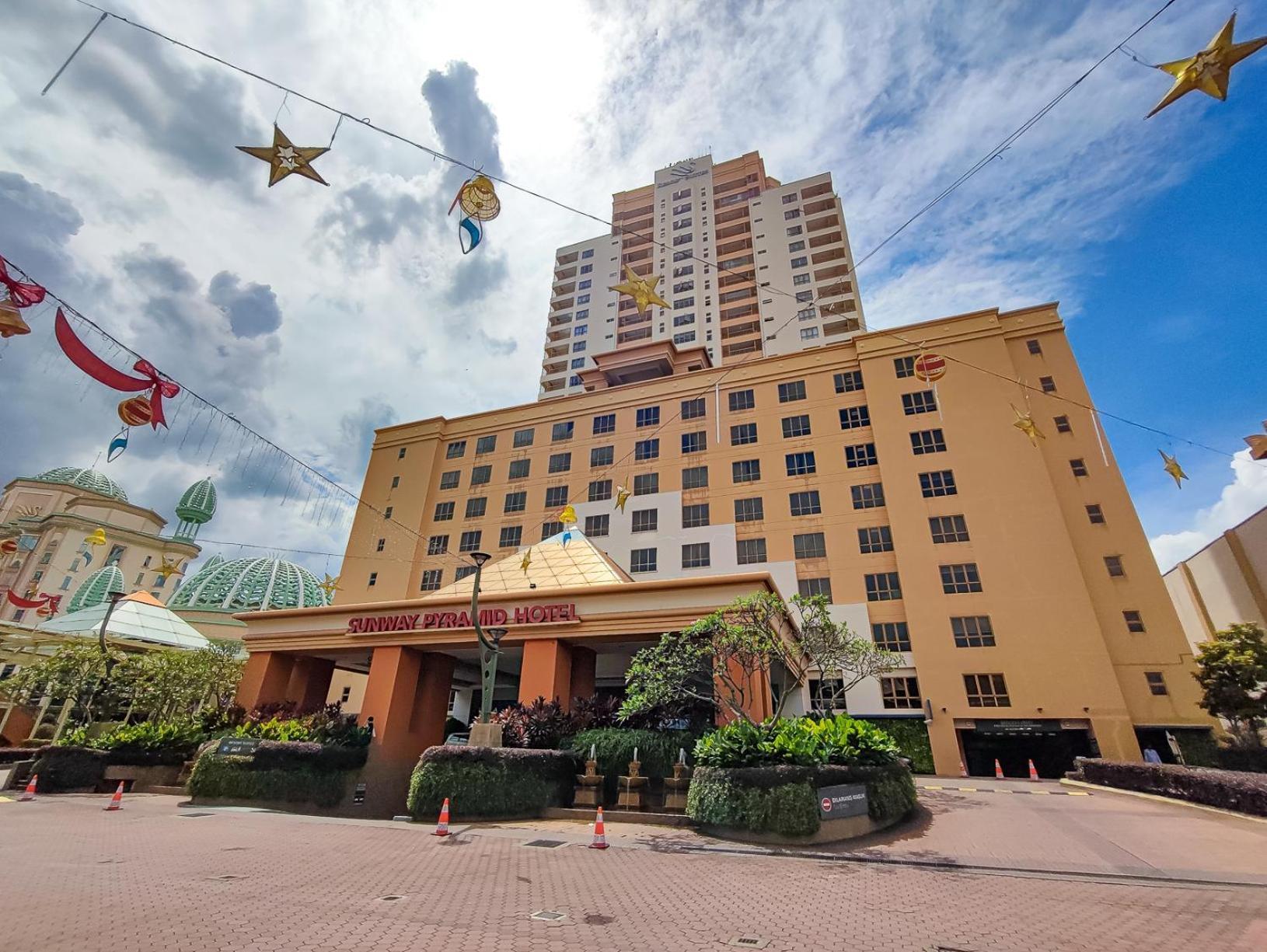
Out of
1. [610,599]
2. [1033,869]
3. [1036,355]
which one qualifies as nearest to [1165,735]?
[1036,355]

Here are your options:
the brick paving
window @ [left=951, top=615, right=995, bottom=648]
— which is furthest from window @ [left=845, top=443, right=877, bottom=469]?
the brick paving

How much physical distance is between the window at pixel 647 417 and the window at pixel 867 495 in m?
14.0

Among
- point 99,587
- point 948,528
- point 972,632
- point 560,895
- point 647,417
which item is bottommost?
point 560,895

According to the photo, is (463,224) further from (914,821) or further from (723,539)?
(723,539)

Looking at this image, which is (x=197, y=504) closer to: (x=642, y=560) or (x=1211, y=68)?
(x=642, y=560)

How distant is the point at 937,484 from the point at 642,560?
17.8 m

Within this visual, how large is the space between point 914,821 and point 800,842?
3963mm

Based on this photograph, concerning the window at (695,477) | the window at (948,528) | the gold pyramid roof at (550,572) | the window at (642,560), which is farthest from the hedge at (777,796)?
the window at (695,477)

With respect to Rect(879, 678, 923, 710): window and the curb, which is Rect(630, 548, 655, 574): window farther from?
the curb

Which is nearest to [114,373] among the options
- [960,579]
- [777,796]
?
[777,796]

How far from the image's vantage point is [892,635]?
1184 inches

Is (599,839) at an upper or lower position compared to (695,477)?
lower

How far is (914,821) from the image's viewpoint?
13359 mm

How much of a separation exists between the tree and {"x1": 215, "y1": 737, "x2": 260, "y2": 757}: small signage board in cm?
3526
